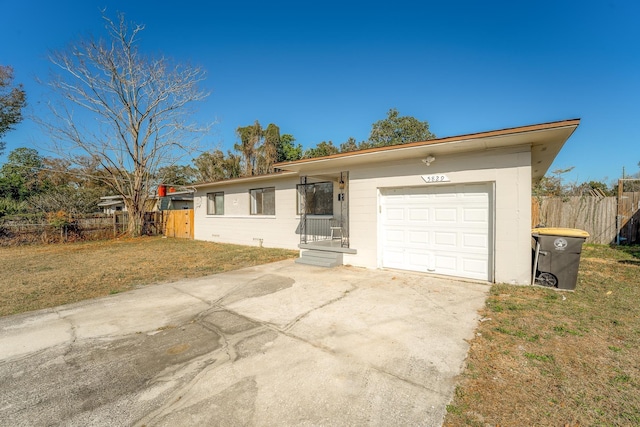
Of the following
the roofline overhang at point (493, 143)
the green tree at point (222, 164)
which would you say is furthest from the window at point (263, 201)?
the green tree at point (222, 164)

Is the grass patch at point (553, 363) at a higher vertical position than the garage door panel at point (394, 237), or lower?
lower

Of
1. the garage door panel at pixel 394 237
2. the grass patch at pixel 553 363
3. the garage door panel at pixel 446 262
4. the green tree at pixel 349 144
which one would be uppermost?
the green tree at pixel 349 144

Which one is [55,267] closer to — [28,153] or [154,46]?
[154,46]

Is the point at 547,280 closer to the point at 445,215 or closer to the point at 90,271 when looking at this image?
the point at 445,215

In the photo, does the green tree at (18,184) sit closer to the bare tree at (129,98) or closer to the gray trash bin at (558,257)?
the bare tree at (129,98)

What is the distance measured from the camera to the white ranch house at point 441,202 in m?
5.31

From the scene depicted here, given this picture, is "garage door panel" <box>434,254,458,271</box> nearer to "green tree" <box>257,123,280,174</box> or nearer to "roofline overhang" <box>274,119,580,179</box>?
"roofline overhang" <box>274,119,580,179</box>

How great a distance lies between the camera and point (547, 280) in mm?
5219

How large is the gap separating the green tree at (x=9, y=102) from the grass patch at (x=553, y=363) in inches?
1180

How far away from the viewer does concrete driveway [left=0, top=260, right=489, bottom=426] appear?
7.09 feet

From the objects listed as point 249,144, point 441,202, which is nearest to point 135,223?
point 249,144

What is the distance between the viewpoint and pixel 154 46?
1623 cm

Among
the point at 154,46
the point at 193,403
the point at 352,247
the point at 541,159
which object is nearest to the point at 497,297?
the point at 352,247

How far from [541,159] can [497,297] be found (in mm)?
4256
